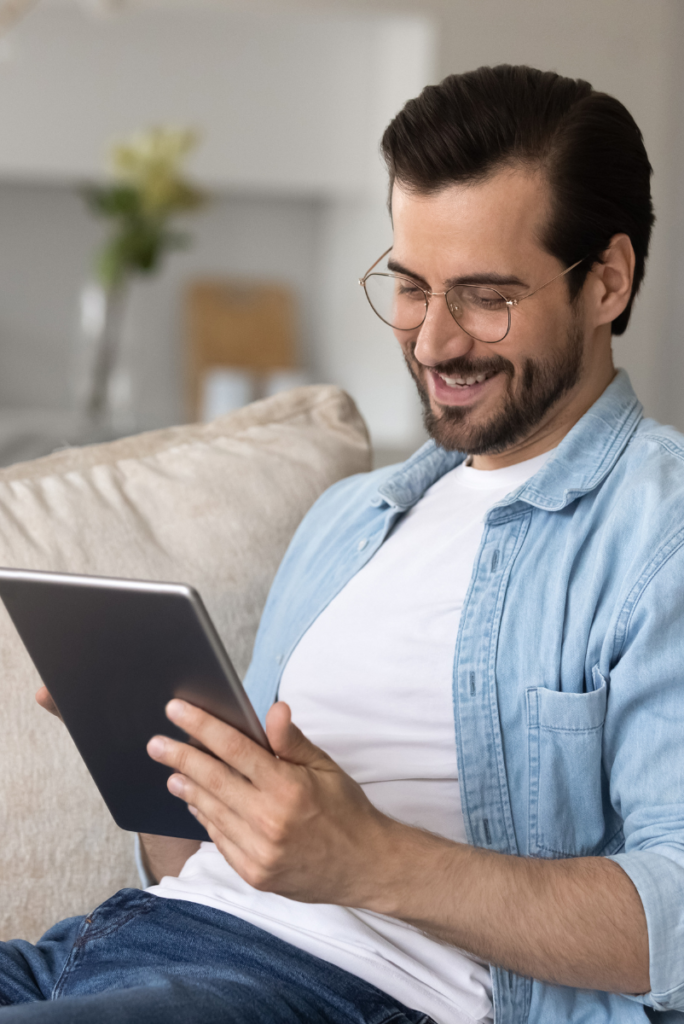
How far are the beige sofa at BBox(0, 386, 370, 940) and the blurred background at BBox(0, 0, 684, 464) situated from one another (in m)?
1.91

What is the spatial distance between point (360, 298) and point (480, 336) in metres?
3.40

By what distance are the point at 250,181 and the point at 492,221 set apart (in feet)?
11.7

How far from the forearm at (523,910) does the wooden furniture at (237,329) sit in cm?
387

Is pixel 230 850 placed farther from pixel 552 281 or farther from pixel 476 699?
pixel 552 281

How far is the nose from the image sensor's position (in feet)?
3.24

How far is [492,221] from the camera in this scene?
0.95 metres

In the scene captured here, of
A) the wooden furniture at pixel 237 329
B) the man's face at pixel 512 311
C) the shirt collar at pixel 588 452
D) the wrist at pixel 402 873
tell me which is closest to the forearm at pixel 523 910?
the wrist at pixel 402 873

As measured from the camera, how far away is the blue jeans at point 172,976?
71 centimetres

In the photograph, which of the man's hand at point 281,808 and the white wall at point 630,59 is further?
the white wall at point 630,59

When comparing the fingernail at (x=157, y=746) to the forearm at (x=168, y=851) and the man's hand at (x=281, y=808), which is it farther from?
the forearm at (x=168, y=851)

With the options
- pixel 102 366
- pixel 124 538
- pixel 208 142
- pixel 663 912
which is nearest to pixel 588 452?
pixel 663 912

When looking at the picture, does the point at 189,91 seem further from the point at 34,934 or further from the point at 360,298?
the point at 34,934

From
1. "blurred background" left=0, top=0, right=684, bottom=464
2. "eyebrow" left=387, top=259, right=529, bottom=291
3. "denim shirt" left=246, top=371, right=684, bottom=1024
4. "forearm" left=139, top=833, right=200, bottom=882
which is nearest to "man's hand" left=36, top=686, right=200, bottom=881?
"forearm" left=139, top=833, right=200, bottom=882

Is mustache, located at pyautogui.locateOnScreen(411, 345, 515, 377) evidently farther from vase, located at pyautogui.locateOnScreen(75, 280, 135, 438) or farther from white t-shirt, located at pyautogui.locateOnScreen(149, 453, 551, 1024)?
A: vase, located at pyautogui.locateOnScreen(75, 280, 135, 438)
